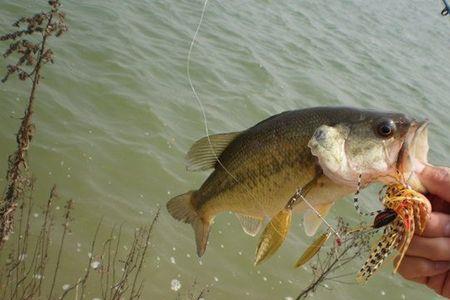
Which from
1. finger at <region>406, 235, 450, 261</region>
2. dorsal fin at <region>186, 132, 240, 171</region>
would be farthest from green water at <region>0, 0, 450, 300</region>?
finger at <region>406, 235, 450, 261</region>

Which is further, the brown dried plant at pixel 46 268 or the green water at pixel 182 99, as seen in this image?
the green water at pixel 182 99

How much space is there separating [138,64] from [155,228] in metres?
3.54

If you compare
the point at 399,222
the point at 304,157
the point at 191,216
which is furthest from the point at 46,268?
the point at 399,222

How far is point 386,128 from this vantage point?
95.3 inches

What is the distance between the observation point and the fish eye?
2404 millimetres

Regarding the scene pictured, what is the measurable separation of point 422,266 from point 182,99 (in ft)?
19.2

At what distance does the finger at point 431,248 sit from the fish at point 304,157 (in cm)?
32

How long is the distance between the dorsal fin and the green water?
2280 millimetres

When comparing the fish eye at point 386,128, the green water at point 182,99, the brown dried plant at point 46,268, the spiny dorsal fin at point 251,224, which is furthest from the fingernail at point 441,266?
the green water at point 182,99

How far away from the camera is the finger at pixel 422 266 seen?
7.63ft

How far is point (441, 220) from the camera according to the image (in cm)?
222

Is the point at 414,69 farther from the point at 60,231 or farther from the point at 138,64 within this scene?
the point at 60,231

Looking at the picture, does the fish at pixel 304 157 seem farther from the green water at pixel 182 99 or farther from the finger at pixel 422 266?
the green water at pixel 182 99

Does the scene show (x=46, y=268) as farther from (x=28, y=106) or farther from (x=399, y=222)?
(x=399, y=222)
